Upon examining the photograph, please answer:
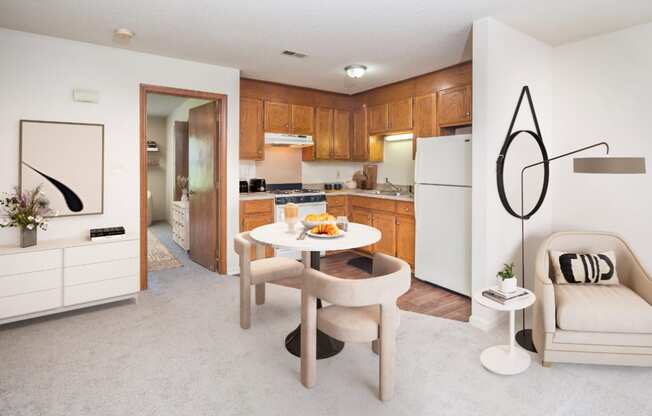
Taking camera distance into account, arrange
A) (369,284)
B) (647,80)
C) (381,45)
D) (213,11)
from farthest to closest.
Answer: (381,45) < (647,80) < (213,11) < (369,284)

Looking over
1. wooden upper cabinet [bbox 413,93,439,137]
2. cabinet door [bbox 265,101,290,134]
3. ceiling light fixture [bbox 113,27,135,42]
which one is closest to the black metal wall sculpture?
wooden upper cabinet [bbox 413,93,439,137]

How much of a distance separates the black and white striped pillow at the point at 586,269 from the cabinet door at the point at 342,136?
345cm

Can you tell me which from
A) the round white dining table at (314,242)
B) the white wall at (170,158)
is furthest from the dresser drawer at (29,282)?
the white wall at (170,158)

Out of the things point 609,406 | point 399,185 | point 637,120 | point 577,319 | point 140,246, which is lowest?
point 609,406

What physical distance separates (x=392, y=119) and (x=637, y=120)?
2.61 meters

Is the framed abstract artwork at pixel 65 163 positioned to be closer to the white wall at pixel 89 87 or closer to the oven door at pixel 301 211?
the white wall at pixel 89 87

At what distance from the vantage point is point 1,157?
10.2ft

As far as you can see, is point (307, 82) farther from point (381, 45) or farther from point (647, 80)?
point (647, 80)

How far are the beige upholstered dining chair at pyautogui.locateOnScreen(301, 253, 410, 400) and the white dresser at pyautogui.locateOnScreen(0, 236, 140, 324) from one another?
6.90 ft

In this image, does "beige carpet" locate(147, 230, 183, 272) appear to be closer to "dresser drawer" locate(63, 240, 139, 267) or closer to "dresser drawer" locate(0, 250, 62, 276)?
"dresser drawer" locate(63, 240, 139, 267)

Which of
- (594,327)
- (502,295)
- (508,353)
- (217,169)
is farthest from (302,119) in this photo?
(594,327)

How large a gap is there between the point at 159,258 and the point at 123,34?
302 cm

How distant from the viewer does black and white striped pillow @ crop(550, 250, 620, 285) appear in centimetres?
Result: 268

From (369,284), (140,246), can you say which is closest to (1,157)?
(140,246)
